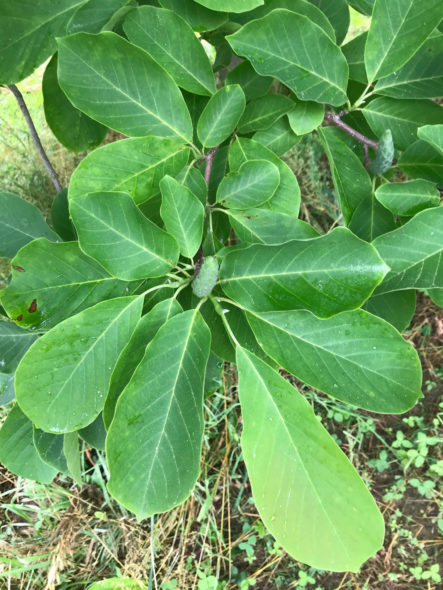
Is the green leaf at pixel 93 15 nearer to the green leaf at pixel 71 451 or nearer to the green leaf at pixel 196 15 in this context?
the green leaf at pixel 196 15

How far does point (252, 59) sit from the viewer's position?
699mm

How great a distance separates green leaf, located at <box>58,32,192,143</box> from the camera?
0.66 meters

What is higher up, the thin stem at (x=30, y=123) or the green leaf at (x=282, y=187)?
the thin stem at (x=30, y=123)

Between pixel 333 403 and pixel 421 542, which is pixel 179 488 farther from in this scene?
pixel 421 542

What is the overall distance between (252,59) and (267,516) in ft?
2.19

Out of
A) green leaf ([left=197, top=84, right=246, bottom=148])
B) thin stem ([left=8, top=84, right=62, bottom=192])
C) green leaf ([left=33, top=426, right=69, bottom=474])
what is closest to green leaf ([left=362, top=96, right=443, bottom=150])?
green leaf ([left=197, top=84, right=246, bottom=148])

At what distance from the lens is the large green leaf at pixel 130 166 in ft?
2.17

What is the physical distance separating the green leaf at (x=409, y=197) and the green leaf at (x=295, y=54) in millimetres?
178

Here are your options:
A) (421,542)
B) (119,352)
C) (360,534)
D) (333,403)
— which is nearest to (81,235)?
(119,352)

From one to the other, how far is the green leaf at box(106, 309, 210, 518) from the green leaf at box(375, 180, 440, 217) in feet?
1.27

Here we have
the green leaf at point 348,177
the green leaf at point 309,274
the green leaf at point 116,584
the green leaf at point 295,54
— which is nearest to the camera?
the green leaf at point 309,274

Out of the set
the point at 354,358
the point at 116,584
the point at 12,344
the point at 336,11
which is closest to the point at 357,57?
the point at 336,11

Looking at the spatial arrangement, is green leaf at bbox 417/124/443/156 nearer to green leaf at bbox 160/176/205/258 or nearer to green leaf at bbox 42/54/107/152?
green leaf at bbox 160/176/205/258

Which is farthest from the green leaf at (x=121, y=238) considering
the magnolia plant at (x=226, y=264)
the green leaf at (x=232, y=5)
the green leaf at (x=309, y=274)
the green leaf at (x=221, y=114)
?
the green leaf at (x=232, y=5)
